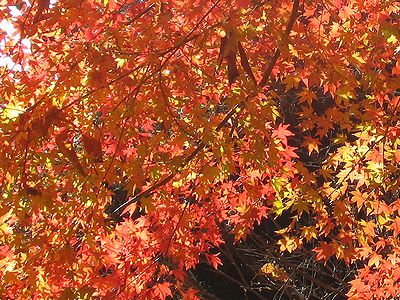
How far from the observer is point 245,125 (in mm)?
3418

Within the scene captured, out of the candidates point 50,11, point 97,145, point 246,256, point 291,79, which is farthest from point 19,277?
point 246,256

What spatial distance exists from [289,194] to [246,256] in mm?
2926

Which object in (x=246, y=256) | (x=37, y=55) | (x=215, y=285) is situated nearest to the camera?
(x=37, y=55)

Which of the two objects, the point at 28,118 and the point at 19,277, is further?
the point at 19,277

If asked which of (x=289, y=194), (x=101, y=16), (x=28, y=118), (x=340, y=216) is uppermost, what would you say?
(x=101, y=16)

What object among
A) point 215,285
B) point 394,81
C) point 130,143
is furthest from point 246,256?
point 394,81

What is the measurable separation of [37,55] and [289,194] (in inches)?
83.0

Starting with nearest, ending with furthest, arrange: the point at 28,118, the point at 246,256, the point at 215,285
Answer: the point at 28,118 < the point at 246,256 < the point at 215,285

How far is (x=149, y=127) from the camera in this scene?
3.93m

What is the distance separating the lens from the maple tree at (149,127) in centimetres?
306

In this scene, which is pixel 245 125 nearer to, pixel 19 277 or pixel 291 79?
pixel 291 79

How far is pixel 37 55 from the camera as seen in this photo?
3596 mm

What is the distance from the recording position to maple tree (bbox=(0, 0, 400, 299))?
10.0 ft

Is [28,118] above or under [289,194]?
above
